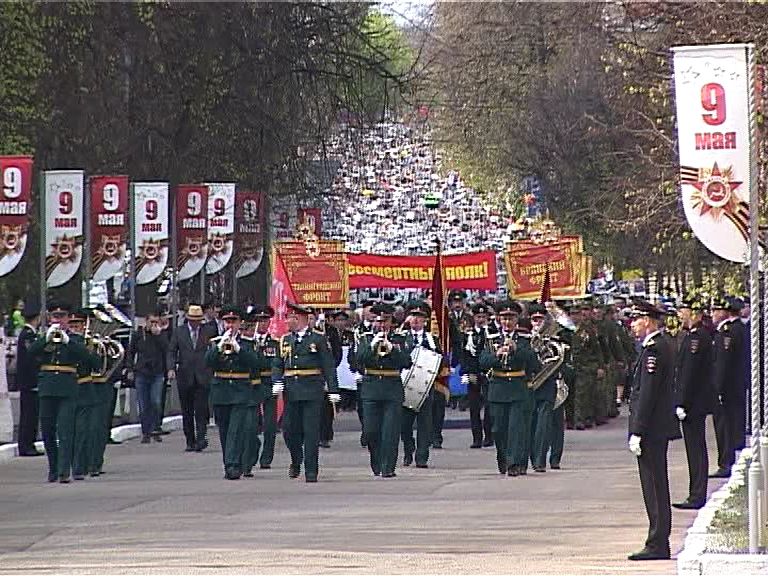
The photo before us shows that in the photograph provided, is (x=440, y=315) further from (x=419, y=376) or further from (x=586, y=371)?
(x=586, y=371)

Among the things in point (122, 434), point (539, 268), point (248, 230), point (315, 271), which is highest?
point (248, 230)

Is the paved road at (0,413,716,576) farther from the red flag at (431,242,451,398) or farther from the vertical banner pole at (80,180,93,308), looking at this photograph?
the vertical banner pole at (80,180,93,308)

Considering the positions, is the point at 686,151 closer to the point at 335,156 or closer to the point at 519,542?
the point at 519,542

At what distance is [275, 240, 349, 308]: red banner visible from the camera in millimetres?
28188

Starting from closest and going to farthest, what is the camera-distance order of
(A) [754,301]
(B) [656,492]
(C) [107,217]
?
(A) [754,301]
(B) [656,492]
(C) [107,217]

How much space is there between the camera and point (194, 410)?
2462 cm

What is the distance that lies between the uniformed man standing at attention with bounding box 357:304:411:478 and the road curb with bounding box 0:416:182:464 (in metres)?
4.47

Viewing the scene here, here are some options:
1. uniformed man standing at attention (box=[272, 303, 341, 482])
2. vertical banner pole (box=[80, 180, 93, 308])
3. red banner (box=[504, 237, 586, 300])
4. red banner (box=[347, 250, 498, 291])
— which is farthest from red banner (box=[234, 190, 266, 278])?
uniformed man standing at attention (box=[272, 303, 341, 482])

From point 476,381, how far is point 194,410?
11.9 ft

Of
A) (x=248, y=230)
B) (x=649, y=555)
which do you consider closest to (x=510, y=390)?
(x=649, y=555)

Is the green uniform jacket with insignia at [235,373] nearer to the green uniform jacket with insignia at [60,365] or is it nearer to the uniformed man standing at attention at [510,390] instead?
the green uniform jacket with insignia at [60,365]

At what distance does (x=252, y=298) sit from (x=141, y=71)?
7770 mm

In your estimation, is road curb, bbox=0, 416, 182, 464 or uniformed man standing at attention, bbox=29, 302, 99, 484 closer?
uniformed man standing at attention, bbox=29, 302, 99, 484

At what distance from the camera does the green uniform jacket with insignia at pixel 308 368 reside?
20125mm
